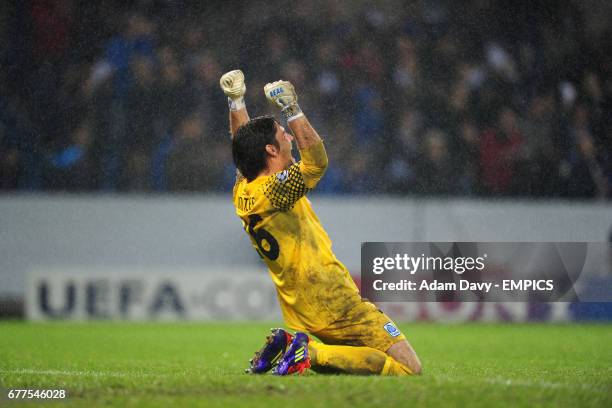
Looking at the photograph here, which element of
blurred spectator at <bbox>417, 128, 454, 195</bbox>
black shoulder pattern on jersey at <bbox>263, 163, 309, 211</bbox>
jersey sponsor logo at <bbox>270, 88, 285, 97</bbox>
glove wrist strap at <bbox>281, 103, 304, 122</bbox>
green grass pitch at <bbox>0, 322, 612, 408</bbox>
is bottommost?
green grass pitch at <bbox>0, 322, 612, 408</bbox>

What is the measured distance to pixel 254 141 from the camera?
18.1 ft

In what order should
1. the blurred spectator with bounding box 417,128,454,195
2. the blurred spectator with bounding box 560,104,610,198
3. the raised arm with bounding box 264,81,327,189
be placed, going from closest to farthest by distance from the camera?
the raised arm with bounding box 264,81,327,189
the blurred spectator with bounding box 417,128,454,195
the blurred spectator with bounding box 560,104,610,198

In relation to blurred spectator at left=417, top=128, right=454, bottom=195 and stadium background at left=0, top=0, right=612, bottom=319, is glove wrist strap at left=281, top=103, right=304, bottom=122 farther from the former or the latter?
blurred spectator at left=417, top=128, right=454, bottom=195

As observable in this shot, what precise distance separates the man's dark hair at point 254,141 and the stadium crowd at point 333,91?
9.17 metres

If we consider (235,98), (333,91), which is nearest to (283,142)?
(235,98)

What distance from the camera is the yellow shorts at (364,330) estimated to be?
18.7 ft

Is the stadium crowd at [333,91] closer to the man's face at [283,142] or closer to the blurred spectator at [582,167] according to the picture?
the blurred spectator at [582,167]

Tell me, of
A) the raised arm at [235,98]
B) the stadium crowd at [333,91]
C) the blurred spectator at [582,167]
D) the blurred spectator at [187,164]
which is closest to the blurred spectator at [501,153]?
the stadium crowd at [333,91]

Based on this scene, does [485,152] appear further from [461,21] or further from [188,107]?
[188,107]

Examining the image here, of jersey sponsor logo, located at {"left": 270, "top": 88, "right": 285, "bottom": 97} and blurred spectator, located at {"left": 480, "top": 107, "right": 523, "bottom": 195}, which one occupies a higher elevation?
jersey sponsor logo, located at {"left": 270, "top": 88, "right": 285, "bottom": 97}

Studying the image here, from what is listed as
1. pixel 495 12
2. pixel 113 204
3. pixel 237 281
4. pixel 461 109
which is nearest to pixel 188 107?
pixel 113 204

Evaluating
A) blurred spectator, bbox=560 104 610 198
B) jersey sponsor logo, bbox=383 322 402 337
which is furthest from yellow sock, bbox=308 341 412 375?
blurred spectator, bbox=560 104 610 198

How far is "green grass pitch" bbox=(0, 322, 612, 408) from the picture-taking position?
14.5 ft

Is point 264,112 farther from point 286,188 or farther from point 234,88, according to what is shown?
point 286,188
